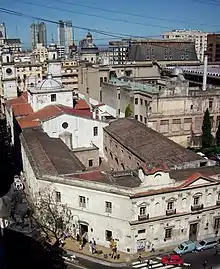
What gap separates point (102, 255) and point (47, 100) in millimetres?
32462

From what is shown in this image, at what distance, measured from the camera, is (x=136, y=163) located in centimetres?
4638

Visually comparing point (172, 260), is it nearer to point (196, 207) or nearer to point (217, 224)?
point (196, 207)

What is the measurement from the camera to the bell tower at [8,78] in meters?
80.3

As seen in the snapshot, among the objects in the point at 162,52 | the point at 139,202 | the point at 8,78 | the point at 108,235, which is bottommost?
the point at 108,235

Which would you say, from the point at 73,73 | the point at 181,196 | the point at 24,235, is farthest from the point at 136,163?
the point at 73,73

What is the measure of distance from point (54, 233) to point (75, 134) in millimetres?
22404

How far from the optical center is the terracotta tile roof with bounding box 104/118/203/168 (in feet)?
140

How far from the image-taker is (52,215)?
35906 millimetres

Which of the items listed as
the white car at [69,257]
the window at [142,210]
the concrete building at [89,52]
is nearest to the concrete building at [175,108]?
the window at [142,210]

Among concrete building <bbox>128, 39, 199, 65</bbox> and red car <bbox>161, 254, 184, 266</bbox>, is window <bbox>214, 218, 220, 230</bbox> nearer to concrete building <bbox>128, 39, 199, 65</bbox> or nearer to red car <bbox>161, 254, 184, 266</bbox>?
red car <bbox>161, 254, 184, 266</bbox>

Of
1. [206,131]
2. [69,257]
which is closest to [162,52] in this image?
[206,131]

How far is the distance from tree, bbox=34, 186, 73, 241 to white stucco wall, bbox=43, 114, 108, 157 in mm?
17449

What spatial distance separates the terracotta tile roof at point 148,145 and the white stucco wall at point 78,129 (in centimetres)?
218

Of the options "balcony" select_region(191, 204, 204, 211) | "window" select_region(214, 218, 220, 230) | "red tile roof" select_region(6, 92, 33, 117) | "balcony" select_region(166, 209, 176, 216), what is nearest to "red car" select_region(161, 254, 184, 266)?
"balcony" select_region(166, 209, 176, 216)
